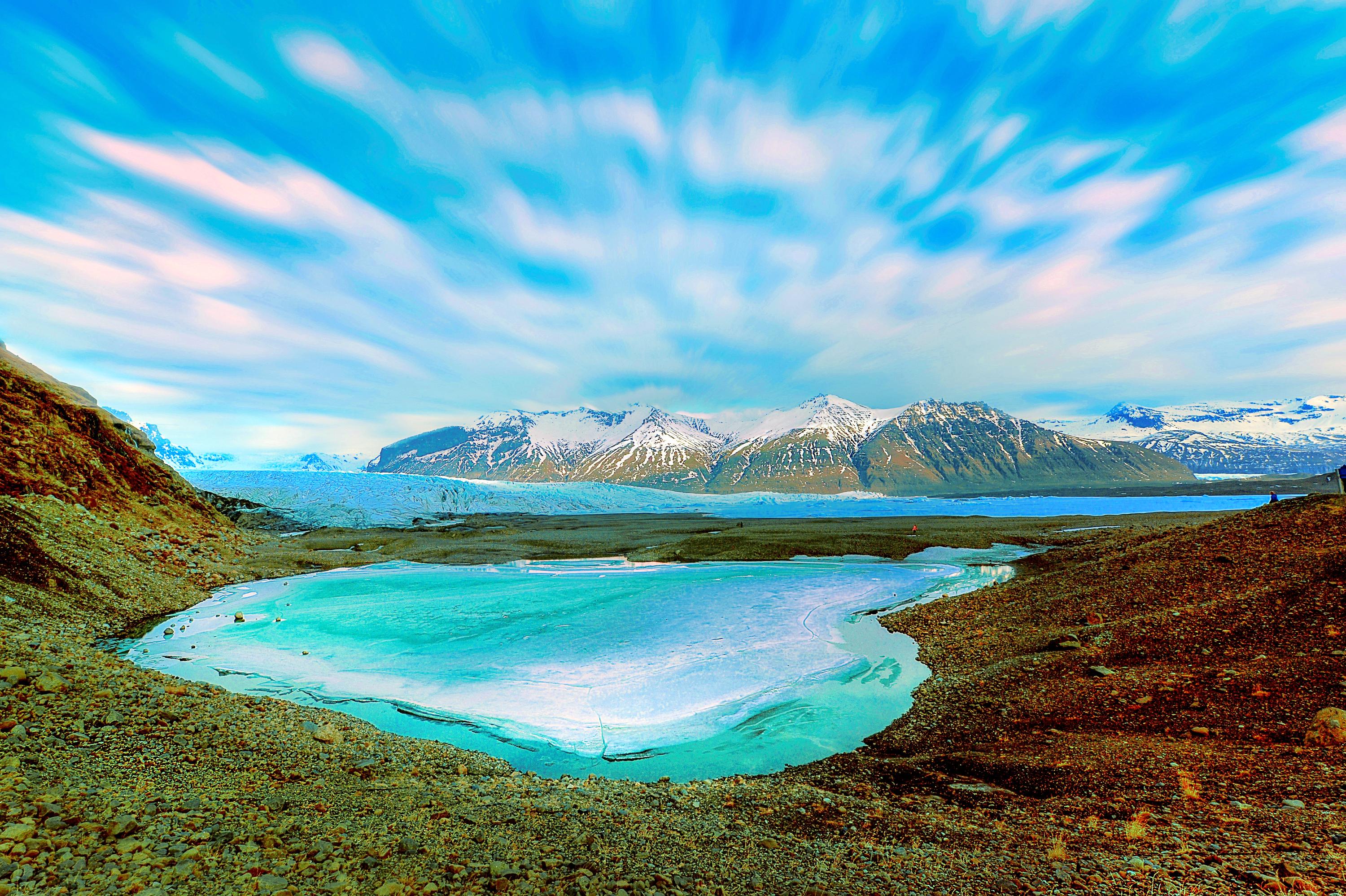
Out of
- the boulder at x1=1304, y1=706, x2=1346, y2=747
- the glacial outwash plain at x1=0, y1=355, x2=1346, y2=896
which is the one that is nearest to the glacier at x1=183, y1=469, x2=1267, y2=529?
the glacial outwash plain at x1=0, y1=355, x2=1346, y2=896

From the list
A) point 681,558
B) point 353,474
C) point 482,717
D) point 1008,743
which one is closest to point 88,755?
point 482,717

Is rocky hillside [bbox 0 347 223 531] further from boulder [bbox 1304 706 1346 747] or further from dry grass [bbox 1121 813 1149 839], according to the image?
boulder [bbox 1304 706 1346 747]

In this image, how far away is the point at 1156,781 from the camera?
653 centimetres

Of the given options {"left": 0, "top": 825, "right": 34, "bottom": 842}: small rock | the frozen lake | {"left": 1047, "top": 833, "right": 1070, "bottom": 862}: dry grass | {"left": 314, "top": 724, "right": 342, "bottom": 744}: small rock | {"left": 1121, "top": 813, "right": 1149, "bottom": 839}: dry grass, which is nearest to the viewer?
{"left": 0, "top": 825, "right": 34, "bottom": 842}: small rock

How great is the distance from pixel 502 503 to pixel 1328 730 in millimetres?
98393

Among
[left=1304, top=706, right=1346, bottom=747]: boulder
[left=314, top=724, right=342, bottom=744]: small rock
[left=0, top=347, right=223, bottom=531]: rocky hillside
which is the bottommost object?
[left=1304, top=706, right=1346, bottom=747]: boulder

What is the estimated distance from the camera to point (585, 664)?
1473cm

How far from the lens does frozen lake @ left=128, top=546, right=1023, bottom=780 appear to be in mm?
9945

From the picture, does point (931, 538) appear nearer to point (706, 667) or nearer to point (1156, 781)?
point (706, 667)

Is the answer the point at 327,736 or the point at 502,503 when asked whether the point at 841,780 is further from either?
the point at 502,503

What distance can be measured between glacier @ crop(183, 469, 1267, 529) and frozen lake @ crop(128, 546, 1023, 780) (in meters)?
50.9

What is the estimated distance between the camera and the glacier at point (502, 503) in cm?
7400

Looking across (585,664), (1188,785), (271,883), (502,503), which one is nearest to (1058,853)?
(1188,785)

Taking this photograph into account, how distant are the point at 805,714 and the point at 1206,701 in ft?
22.1
